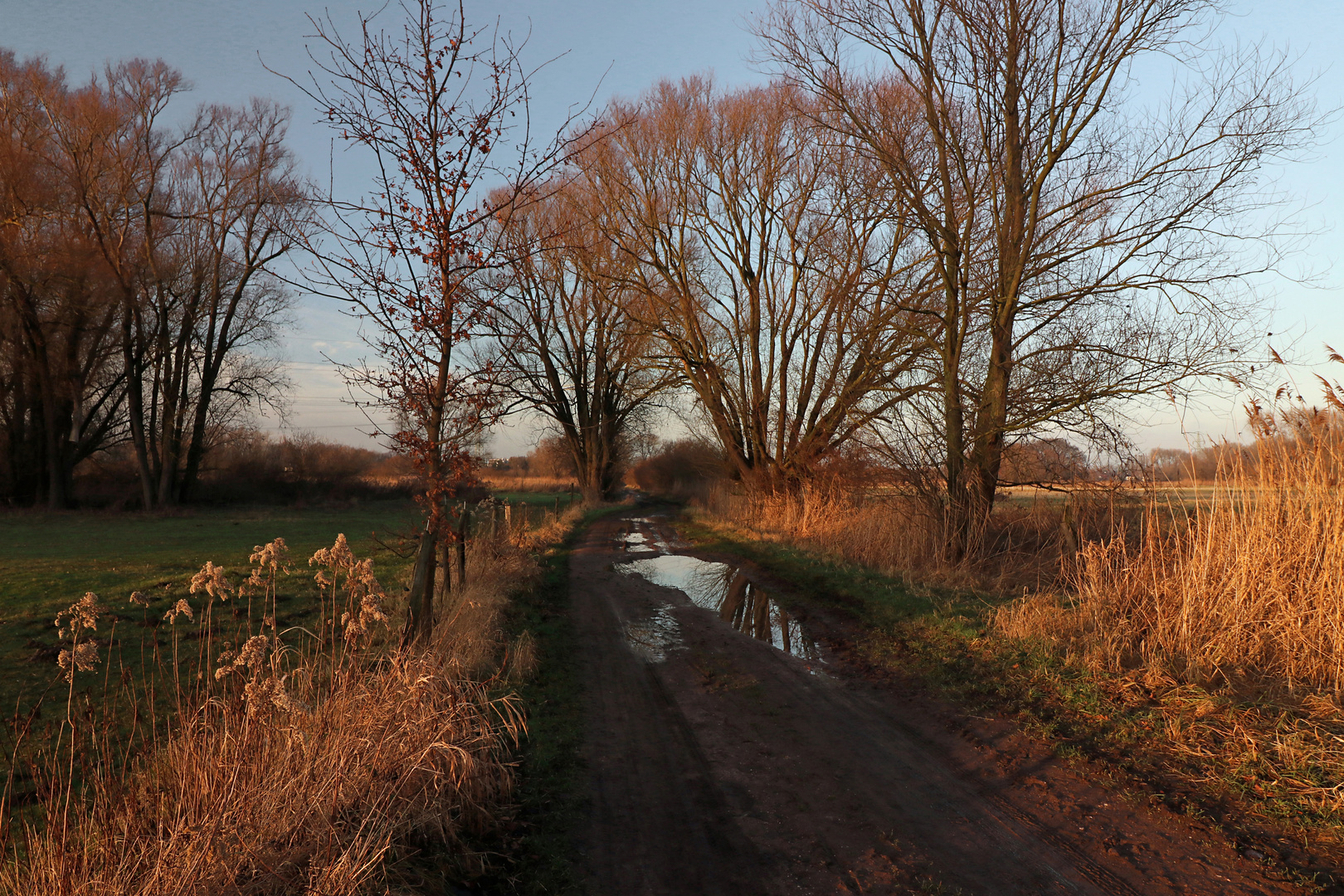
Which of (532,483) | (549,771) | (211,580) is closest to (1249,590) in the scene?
(549,771)

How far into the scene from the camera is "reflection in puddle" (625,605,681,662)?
25.6ft

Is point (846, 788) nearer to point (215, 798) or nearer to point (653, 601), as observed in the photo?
point (215, 798)

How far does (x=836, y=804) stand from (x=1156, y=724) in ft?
8.91

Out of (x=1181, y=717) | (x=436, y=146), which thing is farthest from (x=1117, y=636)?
(x=436, y=146)

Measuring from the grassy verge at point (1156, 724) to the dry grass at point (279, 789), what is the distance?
161 inches

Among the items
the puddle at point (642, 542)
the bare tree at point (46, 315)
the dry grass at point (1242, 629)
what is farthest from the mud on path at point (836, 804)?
the bare tree at point (46, 315)

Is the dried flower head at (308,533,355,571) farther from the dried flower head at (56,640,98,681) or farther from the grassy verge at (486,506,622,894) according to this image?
the grassy verge at (486,506,622,894)

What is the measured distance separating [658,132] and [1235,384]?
51.2 feet

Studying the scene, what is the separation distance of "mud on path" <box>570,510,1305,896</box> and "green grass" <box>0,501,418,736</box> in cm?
289

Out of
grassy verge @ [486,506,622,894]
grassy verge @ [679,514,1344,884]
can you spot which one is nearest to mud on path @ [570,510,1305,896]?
grassy verge @ [486,506,622,894]

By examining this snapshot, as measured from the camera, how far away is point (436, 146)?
19.8 ft

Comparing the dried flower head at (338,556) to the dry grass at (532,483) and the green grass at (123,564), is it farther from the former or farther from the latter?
the dry grass at (532,483)

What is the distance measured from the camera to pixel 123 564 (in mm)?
13430

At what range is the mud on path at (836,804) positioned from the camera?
11.4 ft
